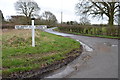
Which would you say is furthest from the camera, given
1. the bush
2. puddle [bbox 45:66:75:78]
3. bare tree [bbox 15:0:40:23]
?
bare tree [bbox 15:0:40:23]

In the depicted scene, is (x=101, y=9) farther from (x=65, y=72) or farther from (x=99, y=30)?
(x=65, y=72)

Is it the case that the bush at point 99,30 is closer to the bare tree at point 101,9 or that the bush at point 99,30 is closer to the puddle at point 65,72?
the bare tree at point 101,9

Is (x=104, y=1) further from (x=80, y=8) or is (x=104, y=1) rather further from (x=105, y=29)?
(x=105, y=29)

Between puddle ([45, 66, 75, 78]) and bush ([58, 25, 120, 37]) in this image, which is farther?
bush ([58, 25, 120, 37])

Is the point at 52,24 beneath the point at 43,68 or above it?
above

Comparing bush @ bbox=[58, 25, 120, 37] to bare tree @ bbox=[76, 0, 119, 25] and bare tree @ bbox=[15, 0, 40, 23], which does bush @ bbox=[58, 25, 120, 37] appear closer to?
bare tree @ bbox=[76, 0, 119, 25]

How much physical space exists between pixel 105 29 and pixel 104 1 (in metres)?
7.13

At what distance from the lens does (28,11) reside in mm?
34406

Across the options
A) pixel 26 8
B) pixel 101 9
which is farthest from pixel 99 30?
pixel 26 8

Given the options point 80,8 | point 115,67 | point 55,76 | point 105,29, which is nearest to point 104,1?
point 80,8

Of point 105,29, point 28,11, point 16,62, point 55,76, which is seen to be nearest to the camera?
point 55,76

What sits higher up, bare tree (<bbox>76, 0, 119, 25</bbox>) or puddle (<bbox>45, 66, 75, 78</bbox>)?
bare tree (<bbox>76, 0, 119, 25</bbox>)

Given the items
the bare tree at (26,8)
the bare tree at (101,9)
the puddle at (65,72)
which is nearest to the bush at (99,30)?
the bare tree at (101,9)

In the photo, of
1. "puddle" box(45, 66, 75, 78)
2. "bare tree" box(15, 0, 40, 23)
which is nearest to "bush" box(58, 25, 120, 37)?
"puddle" box(45, 66, 75, 78)
